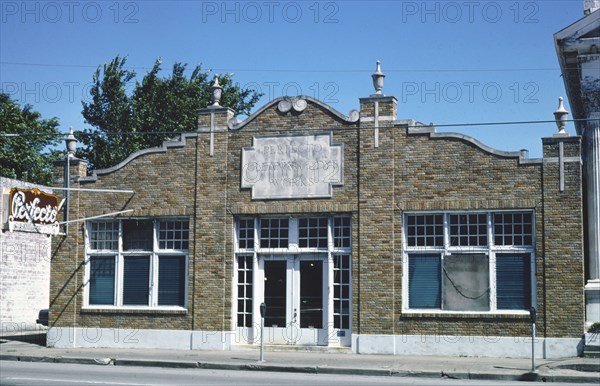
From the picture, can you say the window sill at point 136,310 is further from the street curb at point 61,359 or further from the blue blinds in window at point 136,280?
the street curb at point 61,359

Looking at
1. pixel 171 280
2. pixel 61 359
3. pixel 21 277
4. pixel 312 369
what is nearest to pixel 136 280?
pixel 171 280

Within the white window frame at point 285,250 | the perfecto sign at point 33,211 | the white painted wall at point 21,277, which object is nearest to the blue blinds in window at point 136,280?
the perfecto sign at point 33,211

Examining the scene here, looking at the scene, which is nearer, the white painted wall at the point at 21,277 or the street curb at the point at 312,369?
the street curb at the point at 312,369

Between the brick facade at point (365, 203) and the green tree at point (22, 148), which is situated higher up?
the green tree at point (22, 148)

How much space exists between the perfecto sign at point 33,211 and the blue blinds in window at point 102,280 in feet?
5.34

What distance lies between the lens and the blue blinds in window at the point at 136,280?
→ 23906mm

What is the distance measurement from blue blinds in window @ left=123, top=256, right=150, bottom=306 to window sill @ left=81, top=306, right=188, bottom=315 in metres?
0.27

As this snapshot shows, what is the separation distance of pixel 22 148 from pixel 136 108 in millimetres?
7303

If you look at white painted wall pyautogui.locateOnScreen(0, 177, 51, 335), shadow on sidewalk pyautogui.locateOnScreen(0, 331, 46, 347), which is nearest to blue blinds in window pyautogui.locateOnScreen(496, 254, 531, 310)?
shadow on sidewalk pyautogui.locateOnScreen(0, 331, 46, 347)

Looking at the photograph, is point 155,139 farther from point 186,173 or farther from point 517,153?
point 517,153

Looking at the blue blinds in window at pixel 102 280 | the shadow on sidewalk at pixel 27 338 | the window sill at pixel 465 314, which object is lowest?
the shadow on sidewalk at pixel 27 338

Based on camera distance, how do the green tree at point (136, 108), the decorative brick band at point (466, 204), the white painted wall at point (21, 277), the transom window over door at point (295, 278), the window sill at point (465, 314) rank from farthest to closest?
the green tree at point (136, 108)
the white painted wall at point (21, 277)
the transom window over door at point (295, 278)
the decorative brick band at point (466, 204)
the window sill at point (465, 314)

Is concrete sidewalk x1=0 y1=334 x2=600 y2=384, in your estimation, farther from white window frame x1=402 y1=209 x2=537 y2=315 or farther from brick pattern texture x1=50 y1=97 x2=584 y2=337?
white window frame x1=402 y1=209 x2=537 y2=315

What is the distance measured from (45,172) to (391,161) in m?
32.9
